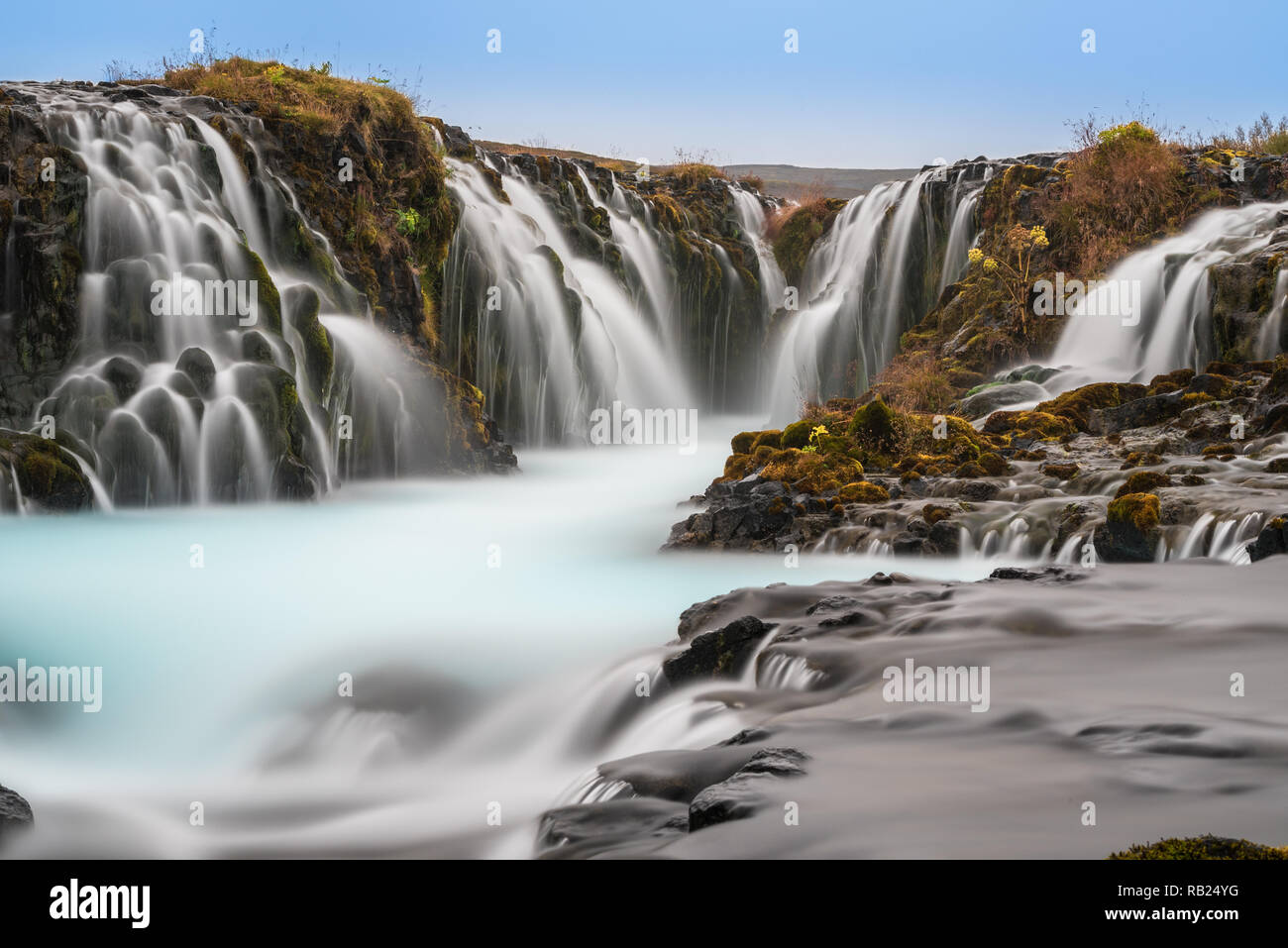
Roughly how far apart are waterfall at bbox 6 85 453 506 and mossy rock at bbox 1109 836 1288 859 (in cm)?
1317

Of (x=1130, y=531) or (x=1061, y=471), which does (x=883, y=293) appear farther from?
(x=1130, y=531)

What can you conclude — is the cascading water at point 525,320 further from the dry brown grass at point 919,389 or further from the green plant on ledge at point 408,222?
the dry brown grass at point 919,389

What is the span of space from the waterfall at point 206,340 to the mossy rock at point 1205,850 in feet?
43.2

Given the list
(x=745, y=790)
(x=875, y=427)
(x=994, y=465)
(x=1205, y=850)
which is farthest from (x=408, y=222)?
(x=1205, y=850)

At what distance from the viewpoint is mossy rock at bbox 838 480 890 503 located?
1280 centimetres

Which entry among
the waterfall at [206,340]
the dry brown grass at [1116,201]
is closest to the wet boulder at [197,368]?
the waterfall at [206,340]

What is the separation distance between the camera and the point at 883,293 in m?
28.6

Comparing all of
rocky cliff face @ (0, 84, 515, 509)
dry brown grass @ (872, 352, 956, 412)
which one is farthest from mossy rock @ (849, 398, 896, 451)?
rocky cliff face @ (0, 84, 515, 509)

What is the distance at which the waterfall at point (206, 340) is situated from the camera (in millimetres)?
14469

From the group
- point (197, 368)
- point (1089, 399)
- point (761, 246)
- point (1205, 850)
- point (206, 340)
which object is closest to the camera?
point (1205, 850)

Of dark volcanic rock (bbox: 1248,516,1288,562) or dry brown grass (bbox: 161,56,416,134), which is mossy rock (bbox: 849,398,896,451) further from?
dry brown grass (bbox: 161,56,416,134)

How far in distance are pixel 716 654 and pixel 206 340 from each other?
10.7 metres
